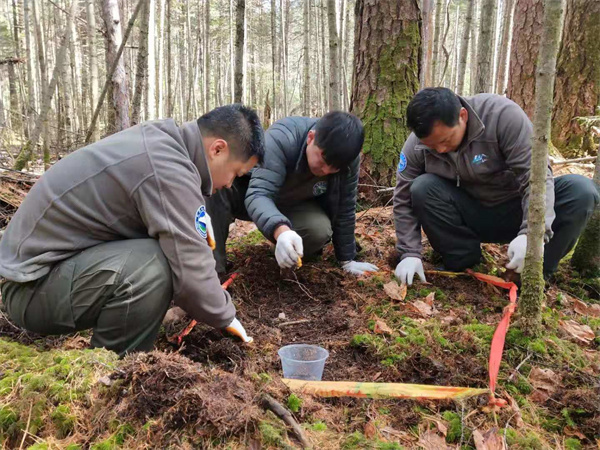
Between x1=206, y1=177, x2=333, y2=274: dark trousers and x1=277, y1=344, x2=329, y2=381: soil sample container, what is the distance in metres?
1.40

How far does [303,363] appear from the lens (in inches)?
72.9

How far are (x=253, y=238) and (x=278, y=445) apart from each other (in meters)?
3.09

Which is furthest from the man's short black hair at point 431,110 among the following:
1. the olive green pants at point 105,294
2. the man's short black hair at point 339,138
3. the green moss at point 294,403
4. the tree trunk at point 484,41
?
the tree trunk at point 484,41

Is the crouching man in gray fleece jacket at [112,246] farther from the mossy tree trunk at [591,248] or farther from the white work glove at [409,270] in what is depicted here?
the mossy tree trunk at [591,248]

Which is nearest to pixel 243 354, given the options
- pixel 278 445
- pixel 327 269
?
pixel 278 445

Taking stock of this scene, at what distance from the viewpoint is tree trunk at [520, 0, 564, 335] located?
1.83m

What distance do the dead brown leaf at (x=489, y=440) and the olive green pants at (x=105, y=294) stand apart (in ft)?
4.24

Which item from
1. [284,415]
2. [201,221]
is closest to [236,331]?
[201,221]

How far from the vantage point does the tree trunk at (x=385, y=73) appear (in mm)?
4223

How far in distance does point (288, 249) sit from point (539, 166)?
4.69ft

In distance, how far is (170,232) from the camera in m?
1.77

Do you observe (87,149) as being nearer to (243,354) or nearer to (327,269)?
(243,354)

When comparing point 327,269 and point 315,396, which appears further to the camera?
point 327,269

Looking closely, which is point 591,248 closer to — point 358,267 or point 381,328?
point 358,267
